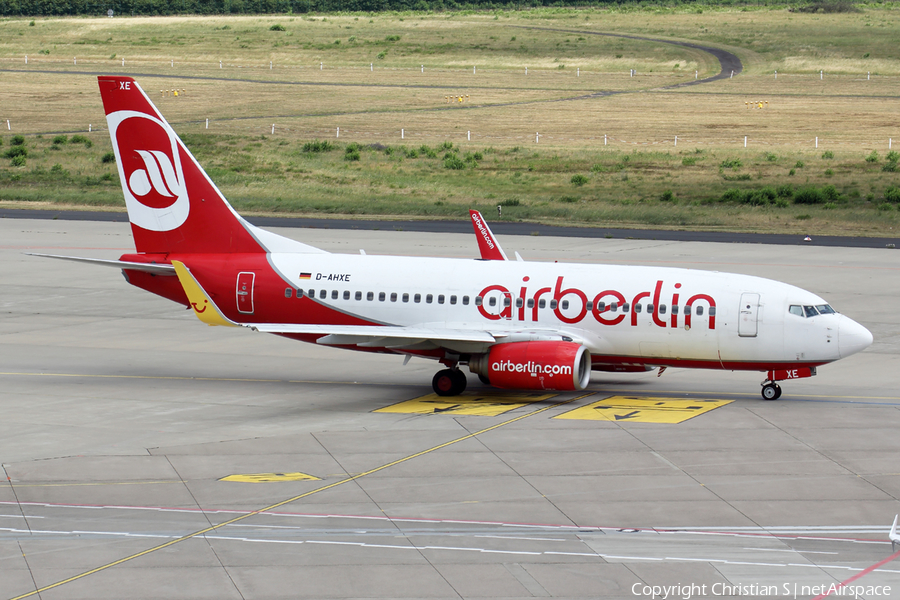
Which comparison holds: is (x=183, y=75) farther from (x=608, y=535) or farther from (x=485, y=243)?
(x=608, y=535)

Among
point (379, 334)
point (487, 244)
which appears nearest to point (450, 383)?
point (379, 334)

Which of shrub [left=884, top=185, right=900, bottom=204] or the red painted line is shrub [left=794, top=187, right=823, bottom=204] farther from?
the red painted line

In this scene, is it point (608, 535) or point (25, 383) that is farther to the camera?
point (25, 383)

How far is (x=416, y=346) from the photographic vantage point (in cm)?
3431

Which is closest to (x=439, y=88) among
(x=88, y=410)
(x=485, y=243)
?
(x=485, y=243)

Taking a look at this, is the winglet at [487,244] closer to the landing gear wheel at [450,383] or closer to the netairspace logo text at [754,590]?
the landing gear wheel at [450,383]

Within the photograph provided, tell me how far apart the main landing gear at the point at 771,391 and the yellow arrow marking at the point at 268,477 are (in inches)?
579

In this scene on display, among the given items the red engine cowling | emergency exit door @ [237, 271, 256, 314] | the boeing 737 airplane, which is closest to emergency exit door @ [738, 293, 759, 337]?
the boeing 737 airplane

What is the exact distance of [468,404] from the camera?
33344mm

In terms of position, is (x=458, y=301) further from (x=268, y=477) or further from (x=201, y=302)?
(x=268, y=477)

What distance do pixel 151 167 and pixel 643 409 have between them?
59.5ft

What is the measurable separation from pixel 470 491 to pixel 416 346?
1000cm

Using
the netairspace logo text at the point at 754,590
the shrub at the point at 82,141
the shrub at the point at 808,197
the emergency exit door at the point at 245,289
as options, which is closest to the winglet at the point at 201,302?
the emergency exit door at the point at 245,289

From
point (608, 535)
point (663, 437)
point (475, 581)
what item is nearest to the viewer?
point (475, 581)
